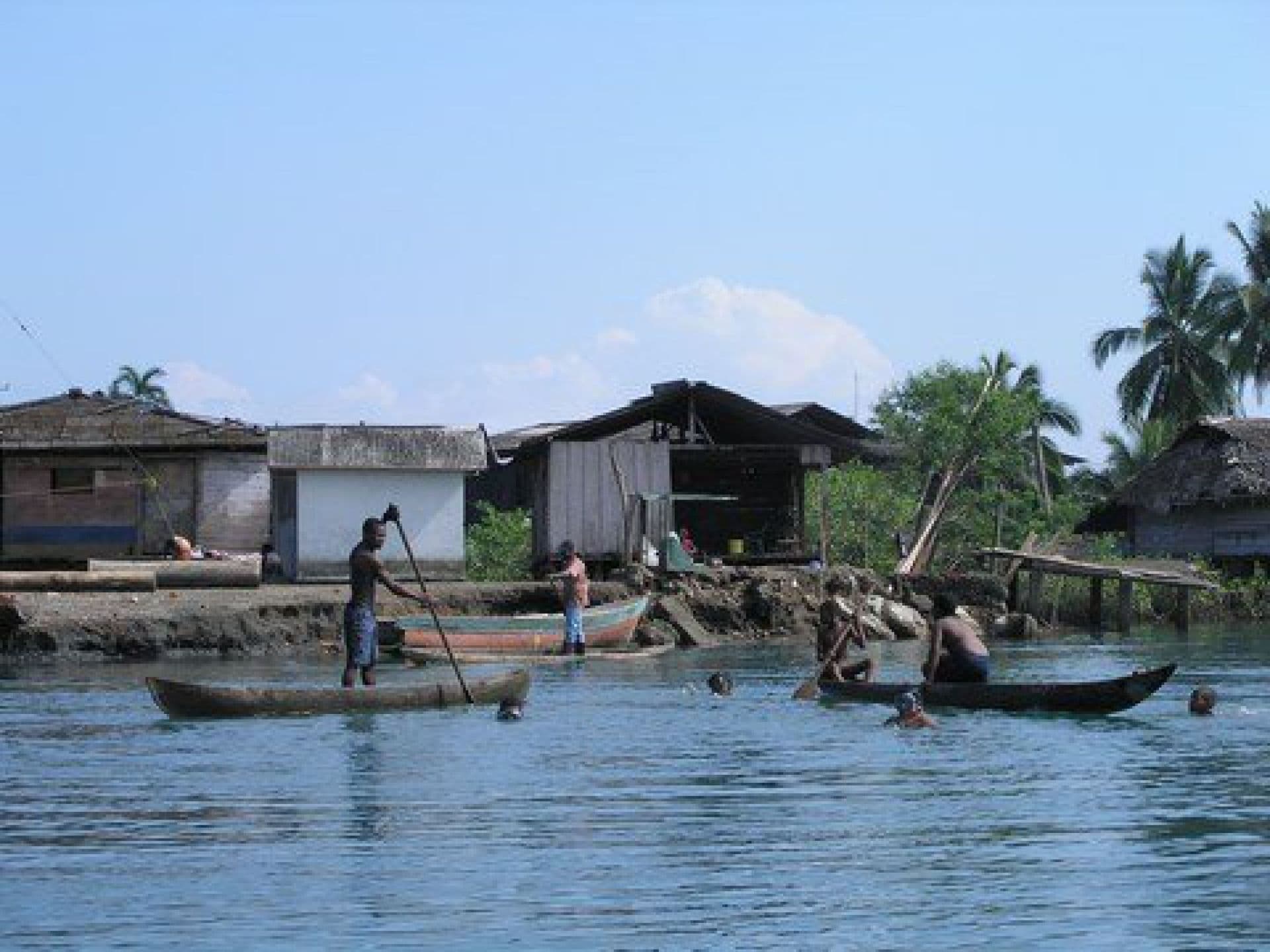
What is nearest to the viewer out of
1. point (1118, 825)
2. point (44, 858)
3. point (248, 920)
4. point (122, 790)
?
point (248, 920)

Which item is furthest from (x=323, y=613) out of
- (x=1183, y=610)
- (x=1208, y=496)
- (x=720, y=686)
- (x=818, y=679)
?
(x=1208, y=496)

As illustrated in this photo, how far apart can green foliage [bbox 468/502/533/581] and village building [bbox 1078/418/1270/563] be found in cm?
1668

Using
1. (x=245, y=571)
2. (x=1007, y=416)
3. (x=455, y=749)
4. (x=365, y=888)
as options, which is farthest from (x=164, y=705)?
(x=1007, y=416)

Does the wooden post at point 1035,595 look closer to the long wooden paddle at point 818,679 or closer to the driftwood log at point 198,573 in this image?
the driftwood log at point 198,573

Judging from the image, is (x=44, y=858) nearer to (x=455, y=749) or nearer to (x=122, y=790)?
(x=122, y=790)

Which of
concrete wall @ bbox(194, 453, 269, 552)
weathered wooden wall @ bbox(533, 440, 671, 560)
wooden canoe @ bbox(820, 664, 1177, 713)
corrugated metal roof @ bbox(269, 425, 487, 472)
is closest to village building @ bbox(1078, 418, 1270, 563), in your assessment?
weathered wooden wall @ bbox(533, 440, 671, 560)

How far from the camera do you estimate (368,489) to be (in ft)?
134

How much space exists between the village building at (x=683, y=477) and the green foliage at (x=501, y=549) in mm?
659

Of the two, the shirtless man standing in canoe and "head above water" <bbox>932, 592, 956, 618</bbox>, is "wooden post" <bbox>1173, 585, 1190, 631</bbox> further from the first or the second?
the shirtless man standing in canoe

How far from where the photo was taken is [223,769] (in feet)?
56.0

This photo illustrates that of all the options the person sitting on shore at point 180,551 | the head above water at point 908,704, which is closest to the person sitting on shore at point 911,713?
the head above water at point 908,704

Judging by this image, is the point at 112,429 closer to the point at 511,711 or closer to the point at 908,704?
the point at 511,711

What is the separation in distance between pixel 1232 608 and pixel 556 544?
1698cm

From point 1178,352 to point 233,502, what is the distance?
97.7 ft
